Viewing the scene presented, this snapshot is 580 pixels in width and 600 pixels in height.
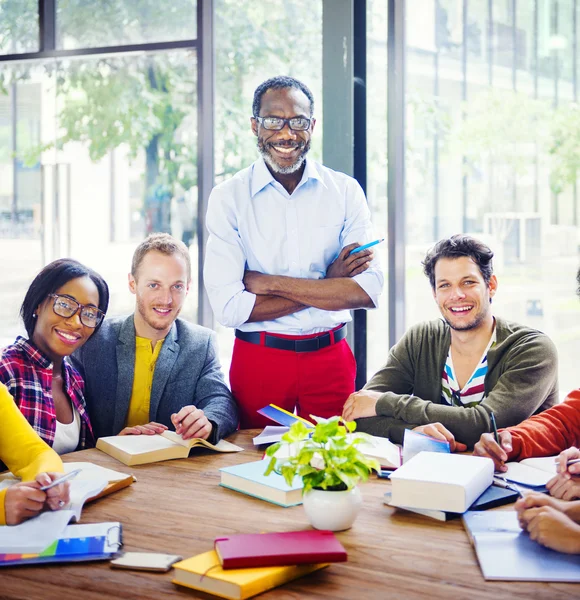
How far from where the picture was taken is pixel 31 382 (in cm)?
217

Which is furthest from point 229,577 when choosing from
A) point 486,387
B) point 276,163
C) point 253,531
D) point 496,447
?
point 276,163

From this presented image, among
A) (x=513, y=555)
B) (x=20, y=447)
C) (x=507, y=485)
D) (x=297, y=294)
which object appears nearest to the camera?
(x=513, y=555)

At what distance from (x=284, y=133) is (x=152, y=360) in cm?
92

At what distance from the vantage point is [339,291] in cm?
269

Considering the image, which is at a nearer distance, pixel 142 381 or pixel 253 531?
pixel 253 531

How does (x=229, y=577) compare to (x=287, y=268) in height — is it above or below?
below

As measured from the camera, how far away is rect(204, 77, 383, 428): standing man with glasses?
269 cm

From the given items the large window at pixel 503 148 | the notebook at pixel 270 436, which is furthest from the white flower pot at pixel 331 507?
the large window at pixel 503 148

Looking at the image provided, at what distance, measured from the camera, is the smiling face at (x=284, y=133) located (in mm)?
2719

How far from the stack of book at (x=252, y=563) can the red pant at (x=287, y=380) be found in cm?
136

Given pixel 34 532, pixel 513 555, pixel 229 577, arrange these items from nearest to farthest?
pixel 229 577 → pixel 513 555 → pixel 34 532

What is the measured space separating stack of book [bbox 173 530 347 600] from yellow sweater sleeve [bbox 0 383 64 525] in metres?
0.64

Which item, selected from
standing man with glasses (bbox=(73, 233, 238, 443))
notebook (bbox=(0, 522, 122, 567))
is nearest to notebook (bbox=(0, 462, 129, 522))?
notebook (bbox=(0, 522, 122, 567))

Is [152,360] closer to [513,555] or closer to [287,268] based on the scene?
[287,268]
